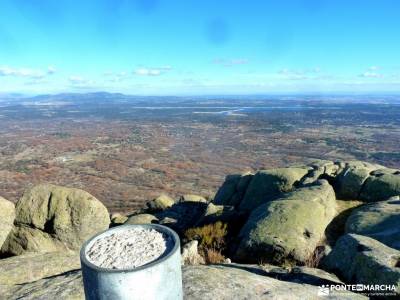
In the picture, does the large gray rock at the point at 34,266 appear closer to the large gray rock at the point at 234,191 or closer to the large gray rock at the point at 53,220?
the large gray rock at the point at 53,220

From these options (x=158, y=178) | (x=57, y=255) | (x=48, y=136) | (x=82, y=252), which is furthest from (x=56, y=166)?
(x=82, y=252)

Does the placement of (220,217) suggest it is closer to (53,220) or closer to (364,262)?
(53,220)

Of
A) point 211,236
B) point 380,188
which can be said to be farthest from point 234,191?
point 211,236

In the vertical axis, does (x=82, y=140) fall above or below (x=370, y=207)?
below

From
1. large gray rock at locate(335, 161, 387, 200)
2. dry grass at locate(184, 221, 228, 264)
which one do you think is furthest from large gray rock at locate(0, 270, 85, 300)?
large gray rock at locate(335, 161, 387, 200)

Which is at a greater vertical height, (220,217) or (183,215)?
(220,217)

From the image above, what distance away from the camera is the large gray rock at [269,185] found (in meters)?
23.9

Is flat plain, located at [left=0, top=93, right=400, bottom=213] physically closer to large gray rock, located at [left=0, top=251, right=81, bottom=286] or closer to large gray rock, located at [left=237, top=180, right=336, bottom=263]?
large gray rock, located at [left=237, top=180, right=336, bottom=263]

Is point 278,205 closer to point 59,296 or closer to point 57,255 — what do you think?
point 57,255

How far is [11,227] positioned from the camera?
1595cm

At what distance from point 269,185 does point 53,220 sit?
13.7 m

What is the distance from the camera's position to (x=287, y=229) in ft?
48.6

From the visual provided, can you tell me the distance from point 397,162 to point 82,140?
107484 mm

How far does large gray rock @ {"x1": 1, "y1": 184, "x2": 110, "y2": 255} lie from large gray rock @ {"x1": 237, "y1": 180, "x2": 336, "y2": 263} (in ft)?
23.0
